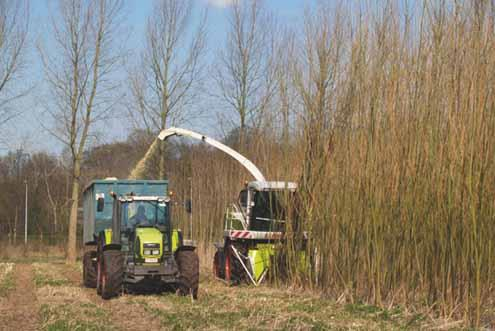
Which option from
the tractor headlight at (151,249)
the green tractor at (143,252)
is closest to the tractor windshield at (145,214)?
the green tractor at (143,252)

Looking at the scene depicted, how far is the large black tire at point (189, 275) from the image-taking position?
1284 centimetres

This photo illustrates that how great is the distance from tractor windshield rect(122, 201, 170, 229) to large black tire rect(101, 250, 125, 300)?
2.68 ft

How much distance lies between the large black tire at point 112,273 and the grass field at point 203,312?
195 millimetres

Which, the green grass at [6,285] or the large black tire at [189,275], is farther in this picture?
the green grass at [6,285]

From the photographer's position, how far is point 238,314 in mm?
10219

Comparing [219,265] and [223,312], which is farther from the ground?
[219,265]

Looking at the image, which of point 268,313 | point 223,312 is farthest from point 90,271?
point 268,313

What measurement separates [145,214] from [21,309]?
10.0 feet

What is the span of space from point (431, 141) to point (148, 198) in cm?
591

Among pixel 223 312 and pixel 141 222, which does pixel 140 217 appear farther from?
pixel 223 312

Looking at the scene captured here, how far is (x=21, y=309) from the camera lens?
11.6 metres

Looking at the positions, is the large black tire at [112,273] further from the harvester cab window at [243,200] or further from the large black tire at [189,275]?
the harvester cab window at [243,200]

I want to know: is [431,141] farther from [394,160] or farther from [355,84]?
[355,84]

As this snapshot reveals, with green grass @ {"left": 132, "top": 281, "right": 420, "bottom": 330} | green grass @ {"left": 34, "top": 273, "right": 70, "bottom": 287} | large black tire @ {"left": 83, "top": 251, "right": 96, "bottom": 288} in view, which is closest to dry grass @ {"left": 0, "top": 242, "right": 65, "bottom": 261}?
green grass @ {"left": 34, "top": 273, "right": 70, "bottom": 287}
